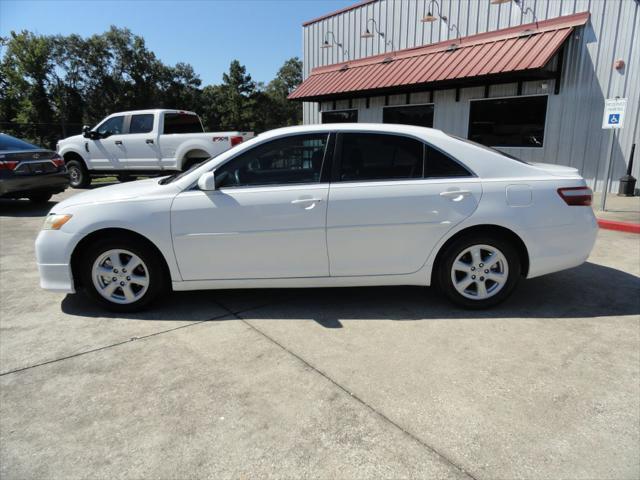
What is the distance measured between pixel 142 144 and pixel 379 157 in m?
9.75

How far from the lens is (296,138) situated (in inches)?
157

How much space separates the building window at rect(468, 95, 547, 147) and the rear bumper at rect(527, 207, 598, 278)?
29.3 feet

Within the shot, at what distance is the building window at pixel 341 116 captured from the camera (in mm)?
16891

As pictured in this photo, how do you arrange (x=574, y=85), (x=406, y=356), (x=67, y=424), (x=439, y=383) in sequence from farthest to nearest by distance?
(x=574, y=85)
(x=406, y=356)
(x=439, y=383)
(x=67, y=424)

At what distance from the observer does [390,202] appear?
379 cm

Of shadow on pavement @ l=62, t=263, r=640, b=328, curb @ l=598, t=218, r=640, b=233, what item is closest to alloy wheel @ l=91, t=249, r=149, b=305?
shadow on pavement @ l=62, t=263, r=640, b=328

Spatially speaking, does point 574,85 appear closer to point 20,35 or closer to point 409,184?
point 409,184

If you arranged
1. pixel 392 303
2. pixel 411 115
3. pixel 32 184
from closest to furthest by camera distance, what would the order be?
pixel 392 303 → pixel 32 184 → pixel 411 115

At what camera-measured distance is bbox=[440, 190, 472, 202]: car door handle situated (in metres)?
3.82

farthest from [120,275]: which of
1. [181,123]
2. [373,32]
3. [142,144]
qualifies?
[373,32]

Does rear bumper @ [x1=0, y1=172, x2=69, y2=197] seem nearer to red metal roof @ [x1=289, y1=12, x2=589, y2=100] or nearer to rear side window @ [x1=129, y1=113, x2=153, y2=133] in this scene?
rear side window @ [x1=129, y1=113, x2=153, y2=133]

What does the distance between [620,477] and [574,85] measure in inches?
448

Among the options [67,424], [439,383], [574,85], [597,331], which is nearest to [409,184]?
[439,383]

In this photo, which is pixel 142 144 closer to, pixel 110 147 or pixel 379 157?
pixel 110 147
